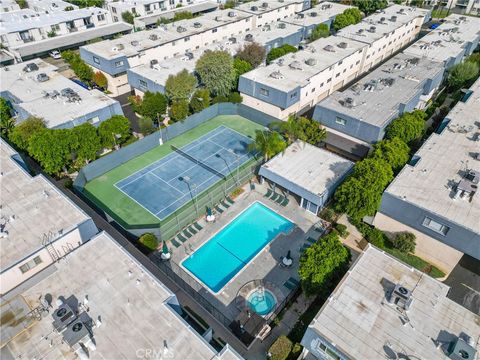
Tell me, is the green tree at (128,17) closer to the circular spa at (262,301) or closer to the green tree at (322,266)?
the circular spa at (262,301)

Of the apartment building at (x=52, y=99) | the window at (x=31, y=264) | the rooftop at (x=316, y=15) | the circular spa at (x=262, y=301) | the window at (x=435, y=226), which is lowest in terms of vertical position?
the circular spa at (x=262, y=301)

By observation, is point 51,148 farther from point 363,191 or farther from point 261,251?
point 363,191

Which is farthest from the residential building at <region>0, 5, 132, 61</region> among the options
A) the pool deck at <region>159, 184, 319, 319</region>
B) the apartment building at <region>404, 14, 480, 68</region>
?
the apartment building at <region>404, 14, 480, 68</region>

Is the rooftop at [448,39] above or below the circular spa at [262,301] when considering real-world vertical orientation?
above

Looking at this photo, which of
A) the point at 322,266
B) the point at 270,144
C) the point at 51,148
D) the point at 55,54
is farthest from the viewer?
the point at 55,54

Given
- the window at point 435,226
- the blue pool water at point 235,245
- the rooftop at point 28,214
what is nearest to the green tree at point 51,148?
the rooftop at point 28,214

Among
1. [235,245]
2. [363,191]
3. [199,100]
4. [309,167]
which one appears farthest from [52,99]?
[363,191]

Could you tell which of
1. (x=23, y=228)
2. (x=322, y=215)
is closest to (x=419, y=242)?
(x=322, y=215)
